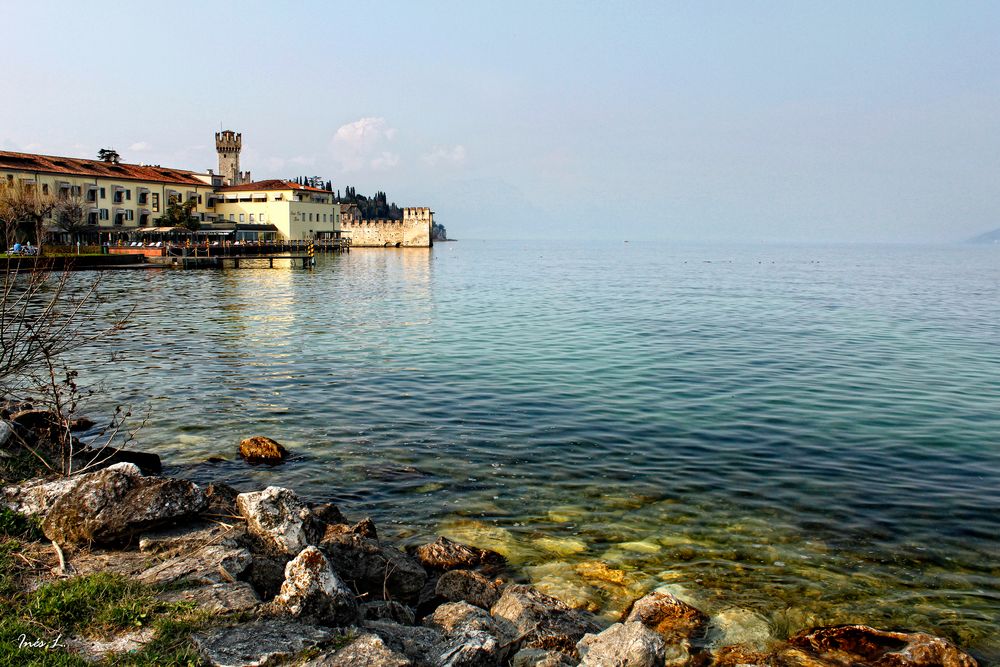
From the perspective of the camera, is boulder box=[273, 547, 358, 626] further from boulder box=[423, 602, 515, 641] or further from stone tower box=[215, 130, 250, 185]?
stone tower box=[215, 130, 250, 185]

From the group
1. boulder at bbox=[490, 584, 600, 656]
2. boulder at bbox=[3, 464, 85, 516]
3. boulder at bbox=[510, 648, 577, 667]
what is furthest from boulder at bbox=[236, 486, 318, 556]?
boulder at bbox=[510, 648, 577, 667]

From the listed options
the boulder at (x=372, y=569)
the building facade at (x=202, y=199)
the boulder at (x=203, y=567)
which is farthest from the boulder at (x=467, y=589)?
the building facade at (x=202, y=199)

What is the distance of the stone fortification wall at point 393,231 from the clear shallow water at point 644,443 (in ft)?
382

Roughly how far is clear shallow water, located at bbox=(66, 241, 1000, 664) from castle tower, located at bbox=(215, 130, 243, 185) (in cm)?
10575

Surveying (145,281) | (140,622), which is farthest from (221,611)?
(145,281)

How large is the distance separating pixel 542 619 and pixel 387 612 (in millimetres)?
1604

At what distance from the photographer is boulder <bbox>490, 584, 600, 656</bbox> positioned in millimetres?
7223

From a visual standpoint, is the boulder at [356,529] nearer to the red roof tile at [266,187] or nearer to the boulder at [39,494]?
the boulder at [39,494]

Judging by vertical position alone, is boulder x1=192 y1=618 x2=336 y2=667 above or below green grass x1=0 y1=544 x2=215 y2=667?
below

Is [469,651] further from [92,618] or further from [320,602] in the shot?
[92,618]

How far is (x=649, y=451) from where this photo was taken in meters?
15.1

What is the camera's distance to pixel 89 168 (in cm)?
9150

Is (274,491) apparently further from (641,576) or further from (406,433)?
(406,433)

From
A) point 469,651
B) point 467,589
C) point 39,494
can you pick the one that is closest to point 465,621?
point 469,651
